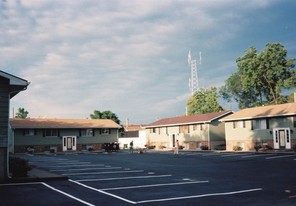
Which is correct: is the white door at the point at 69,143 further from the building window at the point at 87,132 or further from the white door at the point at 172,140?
the white door at the point at 172,140

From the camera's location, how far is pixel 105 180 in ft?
55.4

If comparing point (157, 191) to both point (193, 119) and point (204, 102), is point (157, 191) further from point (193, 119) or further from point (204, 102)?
point (204, 102)

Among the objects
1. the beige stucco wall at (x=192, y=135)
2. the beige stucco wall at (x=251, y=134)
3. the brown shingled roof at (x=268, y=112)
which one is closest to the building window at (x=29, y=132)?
the beige stucco wall at (x=192, y=135)

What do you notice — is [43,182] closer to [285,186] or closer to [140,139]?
[285,186]

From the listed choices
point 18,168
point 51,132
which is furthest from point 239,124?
point 18,168

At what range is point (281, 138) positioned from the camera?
40281 millimetres

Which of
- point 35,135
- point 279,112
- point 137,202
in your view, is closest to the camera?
point 137,202

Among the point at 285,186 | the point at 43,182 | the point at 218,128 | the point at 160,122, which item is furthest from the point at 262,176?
the point at 160,122

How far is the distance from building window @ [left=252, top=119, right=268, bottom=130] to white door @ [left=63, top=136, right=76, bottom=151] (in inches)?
1116

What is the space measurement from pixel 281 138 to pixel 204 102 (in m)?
42.3

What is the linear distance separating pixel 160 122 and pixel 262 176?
4725cm

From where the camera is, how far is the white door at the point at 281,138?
129 ft

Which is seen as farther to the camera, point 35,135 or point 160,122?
point 160,122

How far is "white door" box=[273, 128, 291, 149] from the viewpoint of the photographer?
39344mm
